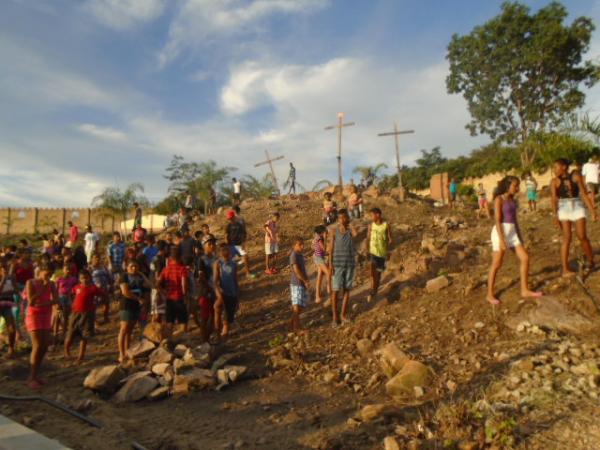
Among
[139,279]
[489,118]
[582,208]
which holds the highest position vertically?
[489,118]

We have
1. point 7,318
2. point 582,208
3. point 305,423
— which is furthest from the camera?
point 7,318

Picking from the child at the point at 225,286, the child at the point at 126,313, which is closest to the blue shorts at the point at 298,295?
the child at the point at 225,286

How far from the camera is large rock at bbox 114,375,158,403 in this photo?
622 cm

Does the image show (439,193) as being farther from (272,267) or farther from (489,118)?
(272,267)

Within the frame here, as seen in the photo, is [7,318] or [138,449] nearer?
[138,449]

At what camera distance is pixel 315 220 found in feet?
57.1

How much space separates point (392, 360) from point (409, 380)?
527mm

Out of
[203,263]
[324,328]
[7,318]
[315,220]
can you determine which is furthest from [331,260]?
[315,220]

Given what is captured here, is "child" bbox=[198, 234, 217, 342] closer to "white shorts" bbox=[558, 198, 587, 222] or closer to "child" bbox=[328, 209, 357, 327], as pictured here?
"child" bbox=[328, 209, 357, 327]

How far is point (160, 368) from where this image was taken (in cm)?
670

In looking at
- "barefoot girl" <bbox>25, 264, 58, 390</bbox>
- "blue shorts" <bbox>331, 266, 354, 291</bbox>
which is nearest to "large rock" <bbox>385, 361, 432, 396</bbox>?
"blue shorts" <bbox>331, 266, 354, 291</bbox>

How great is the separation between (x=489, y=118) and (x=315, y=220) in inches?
639

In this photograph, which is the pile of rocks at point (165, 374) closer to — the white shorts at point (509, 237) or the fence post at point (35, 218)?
the white shorts at point (509, 237)

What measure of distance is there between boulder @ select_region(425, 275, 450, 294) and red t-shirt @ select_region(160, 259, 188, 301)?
4103 millimetres
